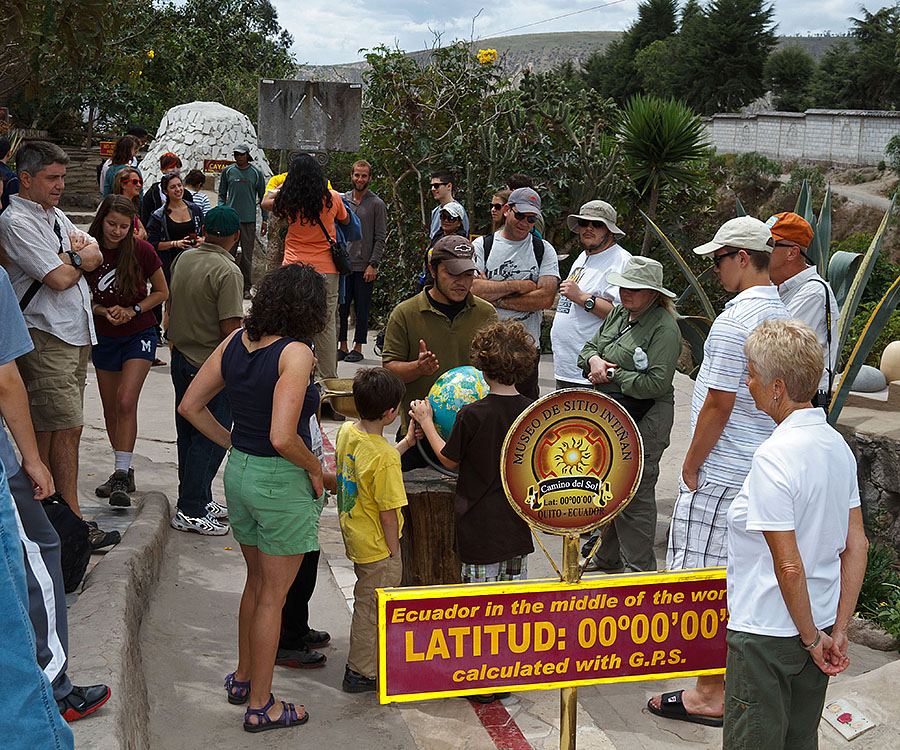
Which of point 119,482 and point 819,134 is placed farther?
point 819,134

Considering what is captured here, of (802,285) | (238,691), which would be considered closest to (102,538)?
(238,691)

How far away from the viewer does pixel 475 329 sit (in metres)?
4.36

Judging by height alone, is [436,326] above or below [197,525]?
above

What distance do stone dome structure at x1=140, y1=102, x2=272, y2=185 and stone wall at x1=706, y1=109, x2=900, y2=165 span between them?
25.0 m

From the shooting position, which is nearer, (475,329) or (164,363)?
(475,329)

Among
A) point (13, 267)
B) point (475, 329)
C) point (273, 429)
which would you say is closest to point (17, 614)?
point (273, 429)

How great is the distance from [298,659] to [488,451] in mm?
1309

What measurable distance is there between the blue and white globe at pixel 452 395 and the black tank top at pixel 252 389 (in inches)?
24.4

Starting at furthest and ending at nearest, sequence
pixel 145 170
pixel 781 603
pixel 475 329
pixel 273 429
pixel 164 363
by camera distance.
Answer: pixel 145 170 → pixel 164 363 → pixel 475 329 → pixel 273 429 → pixel 781 603

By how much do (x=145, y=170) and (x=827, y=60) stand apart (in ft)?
183

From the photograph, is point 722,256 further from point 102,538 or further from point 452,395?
point 102,538

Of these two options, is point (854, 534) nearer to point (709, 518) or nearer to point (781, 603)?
point (781, 603)

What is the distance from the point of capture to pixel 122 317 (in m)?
5.09

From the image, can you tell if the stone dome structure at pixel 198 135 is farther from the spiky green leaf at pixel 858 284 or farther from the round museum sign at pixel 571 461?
the round museum sign at pixel 571 461
